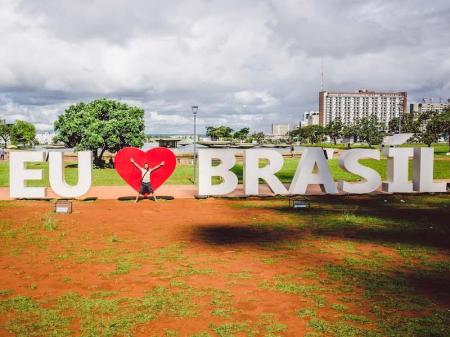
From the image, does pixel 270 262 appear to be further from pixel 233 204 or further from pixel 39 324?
pixel 233 204

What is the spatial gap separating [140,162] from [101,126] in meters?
19.7

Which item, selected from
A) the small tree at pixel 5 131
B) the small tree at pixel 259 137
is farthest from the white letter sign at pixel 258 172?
the small tree at pixel 259 137

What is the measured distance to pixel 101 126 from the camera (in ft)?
114

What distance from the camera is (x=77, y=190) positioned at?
16.3m

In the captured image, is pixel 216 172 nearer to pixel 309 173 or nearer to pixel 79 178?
Answer: pixel 309 173

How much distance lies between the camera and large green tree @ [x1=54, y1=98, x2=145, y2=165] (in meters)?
34.2

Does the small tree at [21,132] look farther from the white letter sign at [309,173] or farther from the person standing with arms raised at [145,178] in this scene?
the white letter sign at [309,173]

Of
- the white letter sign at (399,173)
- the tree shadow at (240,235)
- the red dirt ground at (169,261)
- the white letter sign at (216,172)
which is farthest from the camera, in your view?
the white letter sign at (399,173)

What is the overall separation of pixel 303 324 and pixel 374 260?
374 cm

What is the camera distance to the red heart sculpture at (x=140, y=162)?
16.4 m

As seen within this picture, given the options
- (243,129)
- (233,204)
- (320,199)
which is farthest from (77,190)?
(243,129)

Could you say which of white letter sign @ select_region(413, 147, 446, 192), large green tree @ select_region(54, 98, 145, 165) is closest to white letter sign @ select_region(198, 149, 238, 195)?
white letter sign @ select_region(413, 147, 446, 192)

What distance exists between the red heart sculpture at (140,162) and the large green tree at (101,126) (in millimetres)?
18322

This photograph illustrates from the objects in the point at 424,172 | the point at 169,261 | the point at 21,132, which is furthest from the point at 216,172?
the point at 21,132
